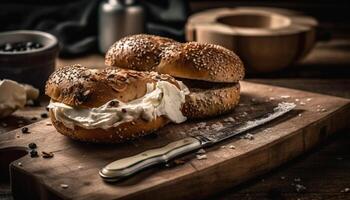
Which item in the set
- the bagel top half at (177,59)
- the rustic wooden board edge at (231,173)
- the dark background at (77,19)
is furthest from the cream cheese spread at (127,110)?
the dark background at (77,19)

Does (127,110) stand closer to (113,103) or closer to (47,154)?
(113,103)

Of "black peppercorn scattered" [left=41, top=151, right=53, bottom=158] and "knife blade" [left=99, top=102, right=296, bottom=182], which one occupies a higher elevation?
"knife blade" [left=99, top=102, right=296, bottom=182]

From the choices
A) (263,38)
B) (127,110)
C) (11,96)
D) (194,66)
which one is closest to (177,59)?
(194,66)

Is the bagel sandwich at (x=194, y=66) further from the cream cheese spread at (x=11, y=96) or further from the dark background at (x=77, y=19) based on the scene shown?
the dark background at (x=77, y=19)

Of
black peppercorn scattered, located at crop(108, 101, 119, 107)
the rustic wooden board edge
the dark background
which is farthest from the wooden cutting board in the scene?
the dark background

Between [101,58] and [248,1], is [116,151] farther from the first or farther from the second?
[248,1]

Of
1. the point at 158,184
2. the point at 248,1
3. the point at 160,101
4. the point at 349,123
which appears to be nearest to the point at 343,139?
the point at 349,123

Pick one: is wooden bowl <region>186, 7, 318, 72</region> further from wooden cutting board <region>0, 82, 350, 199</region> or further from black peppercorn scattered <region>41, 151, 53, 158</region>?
black peppercorn scattered <region>41, 151, 53, 158</region>
